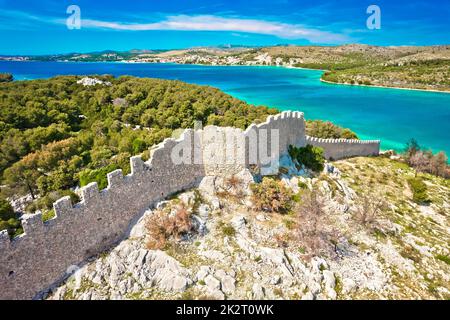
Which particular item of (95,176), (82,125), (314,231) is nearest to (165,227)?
(314,231)

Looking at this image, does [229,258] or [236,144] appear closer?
[229,258]

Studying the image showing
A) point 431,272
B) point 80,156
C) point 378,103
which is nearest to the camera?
point 431,272

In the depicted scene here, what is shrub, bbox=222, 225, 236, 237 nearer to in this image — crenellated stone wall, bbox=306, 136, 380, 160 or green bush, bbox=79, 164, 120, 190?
green bush, bbox=79, 164, 120, 190

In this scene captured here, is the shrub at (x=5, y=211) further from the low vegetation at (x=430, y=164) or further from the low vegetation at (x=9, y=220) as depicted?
the low vegetation at (x=430, y=164)

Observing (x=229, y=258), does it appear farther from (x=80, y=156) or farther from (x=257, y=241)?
(x=80, y=156)
